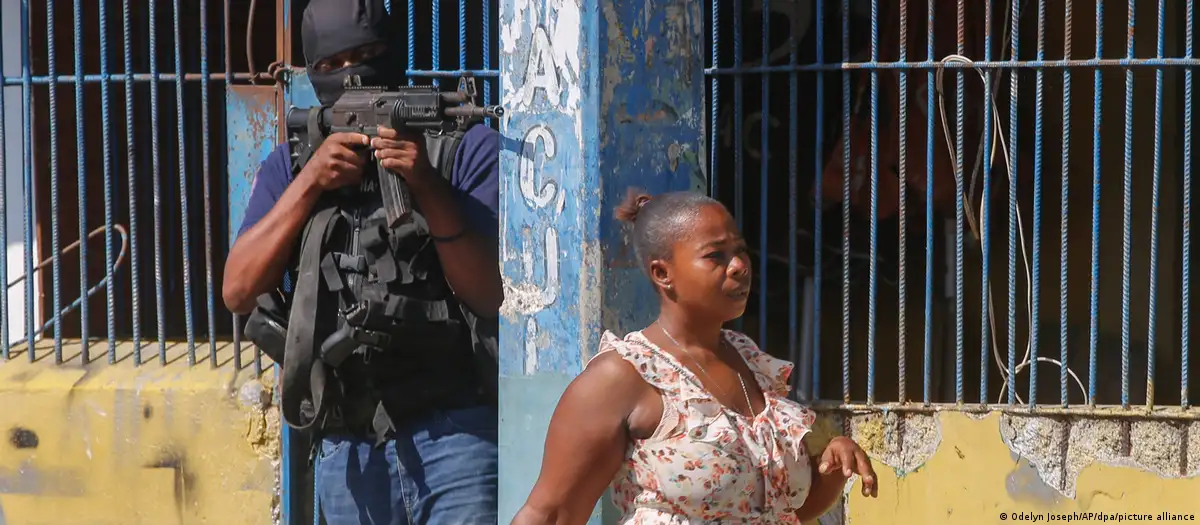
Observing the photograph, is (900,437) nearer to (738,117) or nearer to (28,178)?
(738,117)

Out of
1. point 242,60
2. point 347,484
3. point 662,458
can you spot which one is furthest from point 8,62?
point 662,458

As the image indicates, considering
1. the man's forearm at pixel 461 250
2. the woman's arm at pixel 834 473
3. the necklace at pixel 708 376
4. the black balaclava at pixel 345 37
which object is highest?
the black balaclava at pixel 345 37

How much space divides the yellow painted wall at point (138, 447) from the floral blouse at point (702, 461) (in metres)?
2.63

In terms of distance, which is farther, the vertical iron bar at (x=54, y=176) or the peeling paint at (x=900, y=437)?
the vertical iron bar at (x=54, y=176)

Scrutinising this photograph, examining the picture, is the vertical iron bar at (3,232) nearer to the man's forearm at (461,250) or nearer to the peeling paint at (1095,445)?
the man's forearm at (461,250)

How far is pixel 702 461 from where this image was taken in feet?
8.71

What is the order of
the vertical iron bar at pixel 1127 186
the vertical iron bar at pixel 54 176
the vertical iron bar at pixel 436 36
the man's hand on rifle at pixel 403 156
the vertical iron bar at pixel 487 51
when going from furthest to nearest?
the vertical iron bar at pixel 54 176 < the vertical iron bar at pixel 436 36 < the vertical iron bar at pixel 487 51 < the vertical iron bar at pixel 1127 186 < the man's hand on rifle at pixel 403 156

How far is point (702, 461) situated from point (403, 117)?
3.89ft

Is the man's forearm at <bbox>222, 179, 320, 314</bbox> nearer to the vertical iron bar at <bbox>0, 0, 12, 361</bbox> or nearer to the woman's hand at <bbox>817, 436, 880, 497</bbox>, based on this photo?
the woman's hand at <bbox>817, 436, 880, 497</bbox>

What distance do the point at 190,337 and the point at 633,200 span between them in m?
2.68

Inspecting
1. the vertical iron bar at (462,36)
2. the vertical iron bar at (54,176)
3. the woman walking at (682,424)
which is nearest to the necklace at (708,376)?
the woman walking at (682,424)

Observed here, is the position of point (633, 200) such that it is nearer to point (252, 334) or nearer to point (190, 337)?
point (252, 334)

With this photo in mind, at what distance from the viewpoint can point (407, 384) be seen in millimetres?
3420

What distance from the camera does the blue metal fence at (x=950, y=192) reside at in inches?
183
